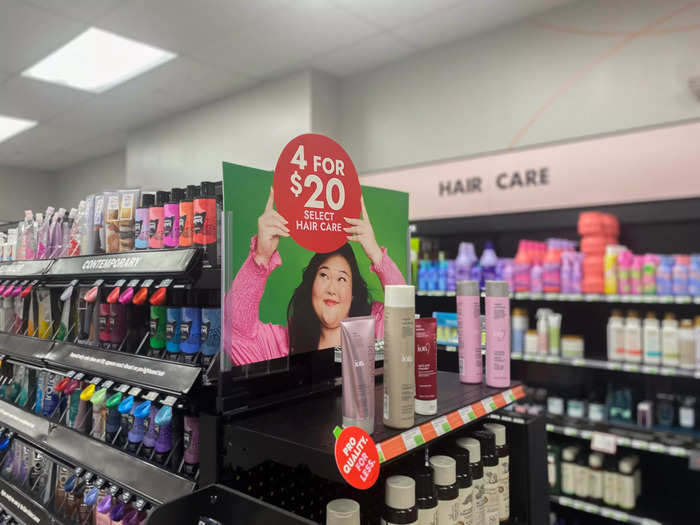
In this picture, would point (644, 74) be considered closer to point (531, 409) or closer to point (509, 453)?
point (531, 409)

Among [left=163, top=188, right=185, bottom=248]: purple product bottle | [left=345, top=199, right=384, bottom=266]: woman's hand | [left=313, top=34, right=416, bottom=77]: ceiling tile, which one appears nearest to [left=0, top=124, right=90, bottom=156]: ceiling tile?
[left=313, top=34, right=416, bottom=77]: ceiling tile

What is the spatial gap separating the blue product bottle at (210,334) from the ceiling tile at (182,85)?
3.40 m

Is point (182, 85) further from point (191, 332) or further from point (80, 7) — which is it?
point (191, 332)

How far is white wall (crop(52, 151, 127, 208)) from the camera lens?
7.13 m

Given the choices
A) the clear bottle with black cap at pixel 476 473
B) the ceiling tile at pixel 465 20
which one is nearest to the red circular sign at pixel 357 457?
the clear bottle with black cap at pixel 476 473

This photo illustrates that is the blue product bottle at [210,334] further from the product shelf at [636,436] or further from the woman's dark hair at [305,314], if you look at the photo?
the product shelf at [636,436]

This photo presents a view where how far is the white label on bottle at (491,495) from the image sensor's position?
135 cm

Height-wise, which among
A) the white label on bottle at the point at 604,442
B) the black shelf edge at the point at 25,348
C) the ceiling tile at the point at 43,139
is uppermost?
the ceiling tile at the point at 43,139

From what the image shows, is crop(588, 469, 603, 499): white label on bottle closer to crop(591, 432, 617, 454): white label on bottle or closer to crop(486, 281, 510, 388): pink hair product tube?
crop(591, 432, 617, 454): white label on bottle

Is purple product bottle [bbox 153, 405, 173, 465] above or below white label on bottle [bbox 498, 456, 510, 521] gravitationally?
above

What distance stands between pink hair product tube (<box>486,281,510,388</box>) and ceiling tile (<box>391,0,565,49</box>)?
8.59ft

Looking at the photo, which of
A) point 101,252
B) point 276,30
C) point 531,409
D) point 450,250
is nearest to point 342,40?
point 276,30

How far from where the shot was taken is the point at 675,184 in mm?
2906

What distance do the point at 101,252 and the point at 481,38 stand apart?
321cm
